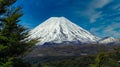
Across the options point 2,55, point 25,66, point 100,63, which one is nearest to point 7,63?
point 2,55

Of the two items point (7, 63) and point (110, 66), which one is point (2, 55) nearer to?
point (7, 63)

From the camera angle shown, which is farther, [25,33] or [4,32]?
[25,33]

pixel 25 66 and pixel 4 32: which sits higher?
pixel 4 32

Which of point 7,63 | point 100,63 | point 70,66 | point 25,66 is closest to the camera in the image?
point 7,63

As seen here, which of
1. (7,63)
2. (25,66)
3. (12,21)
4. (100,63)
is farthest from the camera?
(100,63)

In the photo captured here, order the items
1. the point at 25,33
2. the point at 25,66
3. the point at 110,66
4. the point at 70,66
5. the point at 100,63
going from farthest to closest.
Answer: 1. the point at 70,66
2. the point at 110,66
3. the point at 100,63
4. the point at 25,66
5. the point at 25,33

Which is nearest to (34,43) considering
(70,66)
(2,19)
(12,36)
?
(12,36)

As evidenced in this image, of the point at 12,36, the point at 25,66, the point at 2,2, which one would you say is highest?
the point at 2,2

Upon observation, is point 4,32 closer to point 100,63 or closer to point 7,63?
point 7,63

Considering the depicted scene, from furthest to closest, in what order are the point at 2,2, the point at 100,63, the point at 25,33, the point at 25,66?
the point at 100,63
the point at 25,66
the point at 25,33
the point at 2,2
